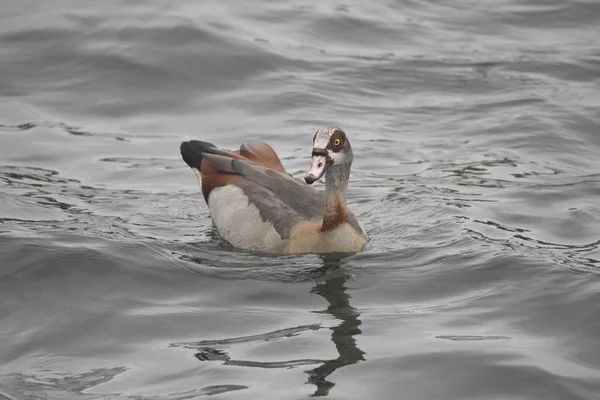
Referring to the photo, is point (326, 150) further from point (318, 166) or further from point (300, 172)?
point (300, 172)

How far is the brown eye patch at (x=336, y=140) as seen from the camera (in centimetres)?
1081

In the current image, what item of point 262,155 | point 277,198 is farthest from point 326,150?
point 262,155

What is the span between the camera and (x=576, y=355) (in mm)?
8672

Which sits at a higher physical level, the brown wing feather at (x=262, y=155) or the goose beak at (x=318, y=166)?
the goose beak at (x=318, y=166)

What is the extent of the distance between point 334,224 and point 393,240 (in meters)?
0.74

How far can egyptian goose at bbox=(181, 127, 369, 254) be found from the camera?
36.6 feet

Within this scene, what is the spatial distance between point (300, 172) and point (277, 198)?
8.31 ft

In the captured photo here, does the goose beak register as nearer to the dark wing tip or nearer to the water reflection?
the water reflection

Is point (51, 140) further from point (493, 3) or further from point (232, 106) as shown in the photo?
point (493, 3)

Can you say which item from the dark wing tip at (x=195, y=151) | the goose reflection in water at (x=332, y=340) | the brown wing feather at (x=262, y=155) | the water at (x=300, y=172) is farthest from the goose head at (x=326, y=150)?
the dark wing tip at (x=195, y=151)

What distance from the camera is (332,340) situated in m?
8.80

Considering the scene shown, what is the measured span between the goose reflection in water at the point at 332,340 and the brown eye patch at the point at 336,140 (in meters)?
1.46

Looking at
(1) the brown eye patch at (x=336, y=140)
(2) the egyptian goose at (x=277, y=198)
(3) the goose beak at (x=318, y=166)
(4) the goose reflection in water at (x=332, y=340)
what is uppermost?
(1) the brown eye patch at (x=336, y=140)

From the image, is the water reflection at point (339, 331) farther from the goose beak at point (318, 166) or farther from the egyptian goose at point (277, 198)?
the goose beak at point (318, 166)
